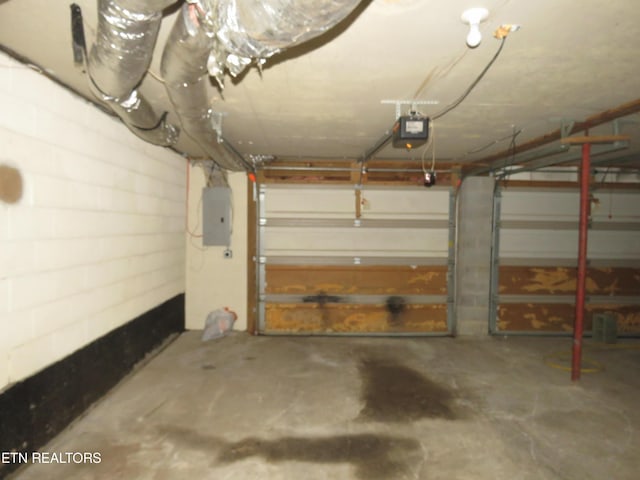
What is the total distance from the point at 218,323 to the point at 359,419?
2.80 metres

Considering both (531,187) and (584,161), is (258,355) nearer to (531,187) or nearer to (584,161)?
(584,161)

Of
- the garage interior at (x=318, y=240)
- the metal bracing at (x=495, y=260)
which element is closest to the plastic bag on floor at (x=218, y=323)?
the garage interior at (x=318, y=240)

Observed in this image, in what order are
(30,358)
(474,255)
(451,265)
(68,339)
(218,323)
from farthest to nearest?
1. (451,265)
2. (474,255)
3. (218,323)
4. (68,339)
5. (30,358)

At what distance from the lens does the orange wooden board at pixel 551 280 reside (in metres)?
5.42

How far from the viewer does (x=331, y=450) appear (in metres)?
2.53

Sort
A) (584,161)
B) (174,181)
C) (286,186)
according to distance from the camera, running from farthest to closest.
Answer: (286,186), (174,181), (584,161)

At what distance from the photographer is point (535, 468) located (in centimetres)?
237

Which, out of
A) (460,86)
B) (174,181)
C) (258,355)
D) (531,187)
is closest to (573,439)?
(460,86)

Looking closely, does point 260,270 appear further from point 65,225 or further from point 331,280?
point 65,225

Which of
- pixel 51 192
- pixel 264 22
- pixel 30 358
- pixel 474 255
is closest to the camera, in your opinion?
pixel 264 22

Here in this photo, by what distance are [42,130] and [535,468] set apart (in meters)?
4.14

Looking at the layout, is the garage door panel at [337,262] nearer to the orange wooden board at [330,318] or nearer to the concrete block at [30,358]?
the orange wooden board at [330,318]

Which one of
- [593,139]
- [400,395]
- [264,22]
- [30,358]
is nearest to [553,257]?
[593,139]

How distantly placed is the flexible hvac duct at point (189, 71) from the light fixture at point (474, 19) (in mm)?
1267
